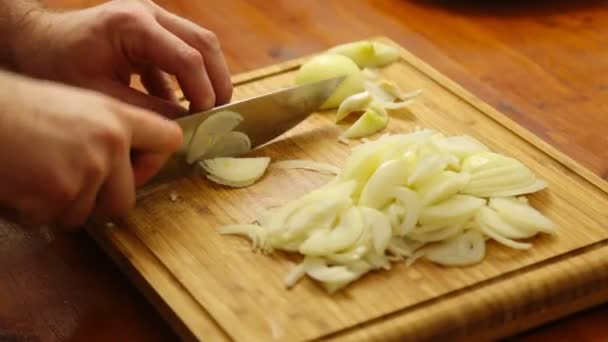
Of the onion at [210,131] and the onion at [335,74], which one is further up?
the onion at [335,74]

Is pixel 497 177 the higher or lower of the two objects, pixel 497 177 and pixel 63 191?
the higher

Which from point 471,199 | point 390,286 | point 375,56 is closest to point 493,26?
point 375,56

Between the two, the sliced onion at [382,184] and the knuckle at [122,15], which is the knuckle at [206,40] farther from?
the sliced onion at [382,184]

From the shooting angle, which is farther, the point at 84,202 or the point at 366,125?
the point at 366,125

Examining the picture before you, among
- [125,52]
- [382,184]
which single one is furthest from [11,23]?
[382,184]

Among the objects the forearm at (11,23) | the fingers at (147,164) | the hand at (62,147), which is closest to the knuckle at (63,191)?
the hand at (62,147)

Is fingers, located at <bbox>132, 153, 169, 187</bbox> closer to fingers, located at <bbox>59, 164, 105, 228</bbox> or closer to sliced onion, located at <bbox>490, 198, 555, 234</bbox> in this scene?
fingers, located at <bbox>59, 164, 105, 228</bbox>

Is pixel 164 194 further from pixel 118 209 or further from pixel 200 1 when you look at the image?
pixel 200 1

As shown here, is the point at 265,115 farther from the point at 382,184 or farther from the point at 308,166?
the point at 382,184
